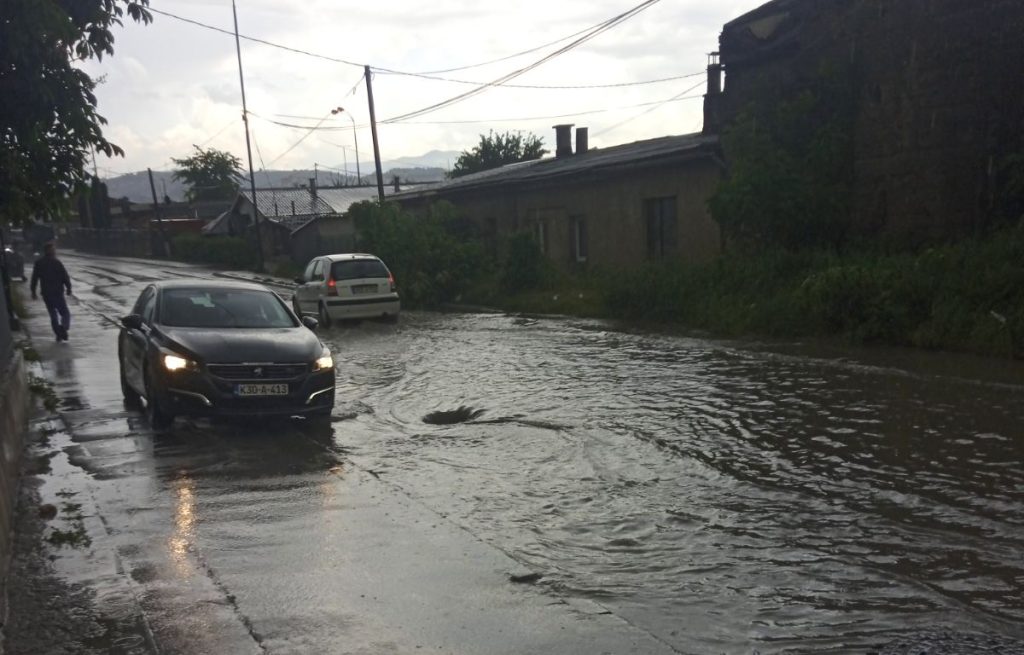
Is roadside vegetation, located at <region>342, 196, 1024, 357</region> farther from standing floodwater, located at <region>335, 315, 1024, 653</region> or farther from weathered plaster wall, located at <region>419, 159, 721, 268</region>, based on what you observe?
standing floodwater, located at <region>335, 315, 1024, 653</region>

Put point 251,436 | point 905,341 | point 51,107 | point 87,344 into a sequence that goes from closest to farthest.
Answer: point 51,107, point 251,436, point 905,341, point 87,344

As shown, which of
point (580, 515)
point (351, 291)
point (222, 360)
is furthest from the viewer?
point (351, 291)

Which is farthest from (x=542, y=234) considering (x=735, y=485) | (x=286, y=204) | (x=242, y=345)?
(x=286, y=204)

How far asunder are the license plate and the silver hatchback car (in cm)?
1189

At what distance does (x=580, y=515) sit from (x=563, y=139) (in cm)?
3510

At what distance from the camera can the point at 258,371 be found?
33.3 feet

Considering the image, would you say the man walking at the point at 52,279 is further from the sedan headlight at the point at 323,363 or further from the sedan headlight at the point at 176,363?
the sedan headlight at the point at 323,363

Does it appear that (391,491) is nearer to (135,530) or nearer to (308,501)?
(308,501)

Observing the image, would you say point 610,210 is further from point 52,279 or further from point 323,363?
point 323,363

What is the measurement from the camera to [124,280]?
135ft

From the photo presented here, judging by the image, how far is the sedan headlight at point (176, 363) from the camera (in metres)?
10.0

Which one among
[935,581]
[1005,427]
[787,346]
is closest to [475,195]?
[787,346]

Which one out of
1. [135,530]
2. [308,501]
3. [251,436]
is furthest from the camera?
[251,436]

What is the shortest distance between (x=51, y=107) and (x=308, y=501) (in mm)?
4612
